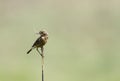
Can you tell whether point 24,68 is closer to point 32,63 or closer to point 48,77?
point 32,63

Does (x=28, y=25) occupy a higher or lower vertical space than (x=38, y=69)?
higher

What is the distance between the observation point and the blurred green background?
67.2 feet

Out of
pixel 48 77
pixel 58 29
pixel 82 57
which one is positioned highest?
pixel 58 29

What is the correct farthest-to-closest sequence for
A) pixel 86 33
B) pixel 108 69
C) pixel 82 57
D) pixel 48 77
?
pixel 86 33 → pixel 82 57 → pixel 108 69 → pixel 48 77

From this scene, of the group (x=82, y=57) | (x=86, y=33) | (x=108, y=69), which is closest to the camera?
(x=108, y=69)

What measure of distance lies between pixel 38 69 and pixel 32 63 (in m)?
0.80

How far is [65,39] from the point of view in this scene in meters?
23.9

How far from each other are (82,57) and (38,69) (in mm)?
1930

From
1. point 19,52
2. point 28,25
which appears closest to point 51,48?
point 19,52

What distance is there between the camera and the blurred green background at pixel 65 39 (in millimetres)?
20484

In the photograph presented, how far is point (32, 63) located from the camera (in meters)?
21.3

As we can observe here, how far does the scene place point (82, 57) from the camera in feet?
72.1

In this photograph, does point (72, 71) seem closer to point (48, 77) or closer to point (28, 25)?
point (48, 77)

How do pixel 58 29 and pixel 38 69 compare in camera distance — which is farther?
pixel 58 29
